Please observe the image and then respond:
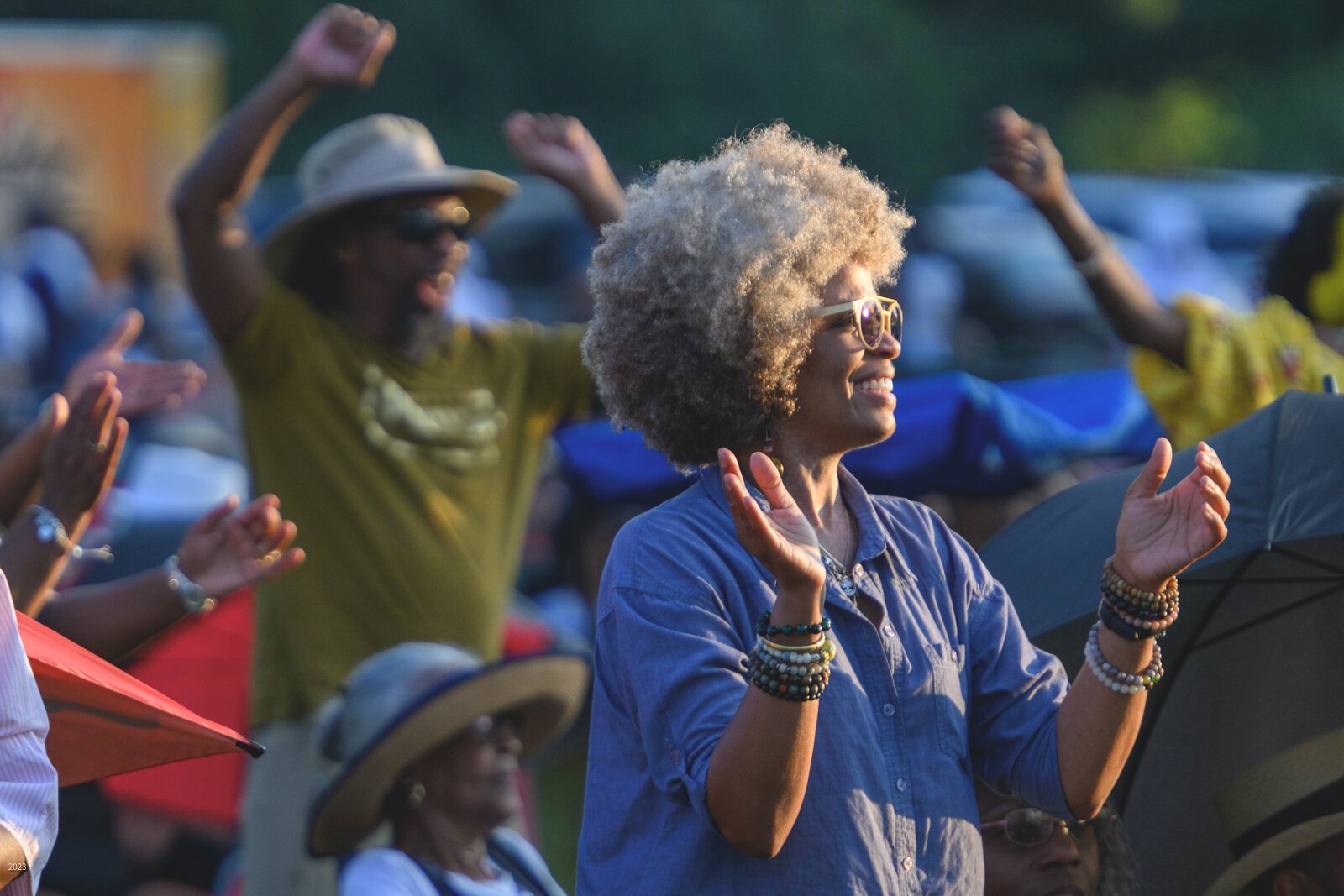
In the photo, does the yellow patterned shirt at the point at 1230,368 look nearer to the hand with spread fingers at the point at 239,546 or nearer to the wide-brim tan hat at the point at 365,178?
the wide-brim tan hat at the point at 365,178

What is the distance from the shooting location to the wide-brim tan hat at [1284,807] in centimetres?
325

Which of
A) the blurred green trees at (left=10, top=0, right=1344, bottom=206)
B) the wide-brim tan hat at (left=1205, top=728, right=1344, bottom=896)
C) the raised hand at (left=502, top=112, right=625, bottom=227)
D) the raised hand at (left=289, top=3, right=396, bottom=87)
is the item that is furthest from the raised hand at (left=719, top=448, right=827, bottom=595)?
the blurred green trees at (left=10, top=0, right=1344, bottom=206)

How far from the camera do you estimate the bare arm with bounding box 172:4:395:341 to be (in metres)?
4.82

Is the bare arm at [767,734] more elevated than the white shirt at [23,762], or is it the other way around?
the bare arm at [767,734]

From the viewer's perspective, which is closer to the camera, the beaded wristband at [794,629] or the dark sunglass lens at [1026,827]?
the beaded wristband at [794,629]

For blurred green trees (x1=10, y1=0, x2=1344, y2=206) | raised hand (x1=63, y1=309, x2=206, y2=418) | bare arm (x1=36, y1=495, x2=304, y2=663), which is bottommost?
blurred green trees (x1=10, y1=0, x2=1344, y2=206)

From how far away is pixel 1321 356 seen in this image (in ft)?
15.0

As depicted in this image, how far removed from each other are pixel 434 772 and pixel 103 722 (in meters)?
1.82

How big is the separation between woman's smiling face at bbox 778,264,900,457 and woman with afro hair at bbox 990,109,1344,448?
6.52 feet

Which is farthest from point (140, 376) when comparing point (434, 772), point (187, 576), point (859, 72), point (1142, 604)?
point (859, 72)

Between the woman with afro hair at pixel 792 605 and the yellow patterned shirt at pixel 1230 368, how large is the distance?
200cm

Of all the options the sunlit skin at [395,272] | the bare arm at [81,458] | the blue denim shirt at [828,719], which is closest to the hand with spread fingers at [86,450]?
the bare arm at [81,458]

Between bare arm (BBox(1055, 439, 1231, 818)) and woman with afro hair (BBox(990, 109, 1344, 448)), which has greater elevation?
bare arm (BBox(1055, 439, 1231, 818))

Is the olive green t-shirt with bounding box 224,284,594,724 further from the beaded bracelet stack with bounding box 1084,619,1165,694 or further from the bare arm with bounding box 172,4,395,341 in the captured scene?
the beaded bracelet stack with bounding box 1084,619,1165,694
